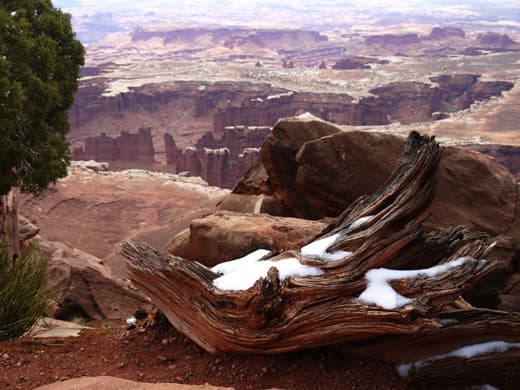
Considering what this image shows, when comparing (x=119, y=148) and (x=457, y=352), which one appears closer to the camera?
(x=457, y=352)

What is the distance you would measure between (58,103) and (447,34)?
19739 cm

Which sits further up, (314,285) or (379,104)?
(314,285)

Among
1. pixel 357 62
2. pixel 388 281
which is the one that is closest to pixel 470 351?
pixel 388 281

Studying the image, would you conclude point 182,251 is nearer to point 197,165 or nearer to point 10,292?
point 10,292

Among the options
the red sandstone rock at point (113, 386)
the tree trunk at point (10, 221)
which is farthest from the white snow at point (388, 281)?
the tree trunk at point (10, 221)

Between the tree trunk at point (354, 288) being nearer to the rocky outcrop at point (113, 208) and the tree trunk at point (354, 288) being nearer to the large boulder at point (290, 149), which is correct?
the large boulder at point (290, 149)

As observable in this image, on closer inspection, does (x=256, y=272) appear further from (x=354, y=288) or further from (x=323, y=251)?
(x=354, y=288)

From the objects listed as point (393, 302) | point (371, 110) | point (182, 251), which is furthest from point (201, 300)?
point (371, 110)

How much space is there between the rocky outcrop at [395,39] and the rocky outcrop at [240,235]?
180 metres

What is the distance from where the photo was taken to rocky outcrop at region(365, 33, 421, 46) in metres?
180

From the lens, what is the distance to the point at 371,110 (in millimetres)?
82375

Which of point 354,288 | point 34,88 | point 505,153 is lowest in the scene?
point 505,153

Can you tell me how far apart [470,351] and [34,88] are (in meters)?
10.9

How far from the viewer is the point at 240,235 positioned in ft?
36.7
